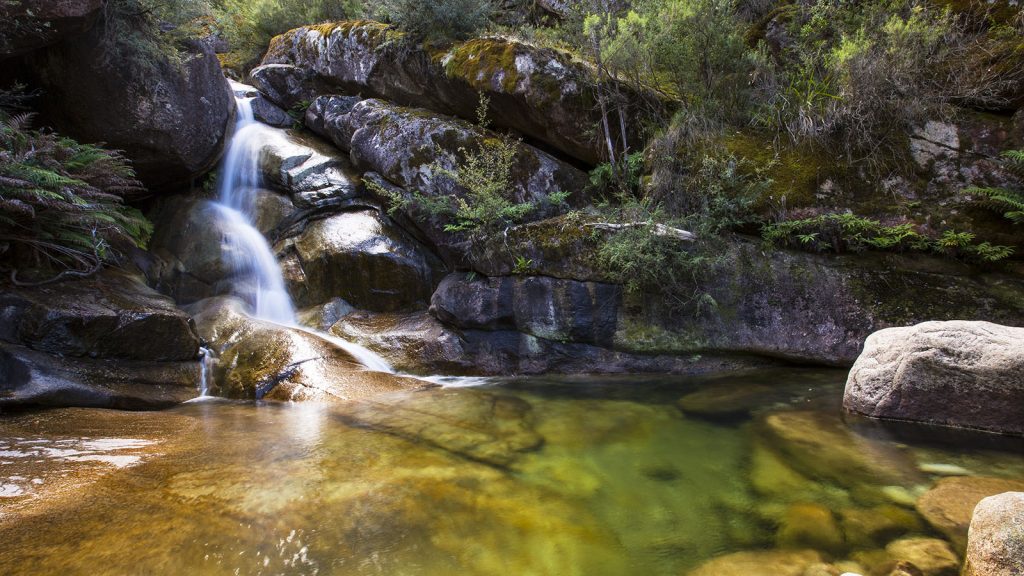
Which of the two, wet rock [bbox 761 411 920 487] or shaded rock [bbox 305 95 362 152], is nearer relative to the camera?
wet rock [bbox 761 411 920 487]

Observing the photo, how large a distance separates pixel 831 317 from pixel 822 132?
111 inches

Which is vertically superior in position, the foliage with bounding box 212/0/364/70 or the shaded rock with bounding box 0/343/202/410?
the foliage with bounding box 212/0/364/70

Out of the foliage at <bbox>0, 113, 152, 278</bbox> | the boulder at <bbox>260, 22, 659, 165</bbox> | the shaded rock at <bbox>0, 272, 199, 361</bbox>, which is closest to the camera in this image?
the foliage at <bbox>0, 113, 152, 278</bbox>

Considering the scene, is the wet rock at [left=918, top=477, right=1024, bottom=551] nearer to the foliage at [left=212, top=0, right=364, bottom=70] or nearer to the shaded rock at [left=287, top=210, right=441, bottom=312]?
the shaded rock at [left=287, top=210, right=441, bottom=312]

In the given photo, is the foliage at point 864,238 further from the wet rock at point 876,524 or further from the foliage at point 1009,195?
the wet rock at point 876,524

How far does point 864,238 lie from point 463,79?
23.9ft

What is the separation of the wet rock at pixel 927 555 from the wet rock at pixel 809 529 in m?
0.26

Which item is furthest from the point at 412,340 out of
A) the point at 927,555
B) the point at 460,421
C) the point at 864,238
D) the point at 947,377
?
the point at 864,238

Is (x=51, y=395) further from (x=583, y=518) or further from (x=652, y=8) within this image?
(x=652, y=8)

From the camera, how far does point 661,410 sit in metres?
5.01

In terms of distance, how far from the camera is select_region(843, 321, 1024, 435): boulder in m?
3.96

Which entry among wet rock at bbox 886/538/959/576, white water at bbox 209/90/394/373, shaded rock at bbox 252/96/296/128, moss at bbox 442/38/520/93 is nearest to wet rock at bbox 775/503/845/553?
wet rock at bbox 886/538/959/576

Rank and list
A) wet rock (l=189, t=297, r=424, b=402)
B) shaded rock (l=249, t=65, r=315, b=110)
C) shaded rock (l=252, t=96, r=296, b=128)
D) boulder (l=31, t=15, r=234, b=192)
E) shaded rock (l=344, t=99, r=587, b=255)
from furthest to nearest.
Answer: shaded rock (l=249, t=65, r=315, b=110)
shaded rock (l=252, t=96, r=296, b=128)
shaded rock (l=344, t=99, r=587, b=255)
boulder (l=31, t=15, r=234, b=192)
wet rock (l=189, t=297, r=424, b=402)

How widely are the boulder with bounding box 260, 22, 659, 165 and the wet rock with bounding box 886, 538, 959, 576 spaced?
7.07 meters
